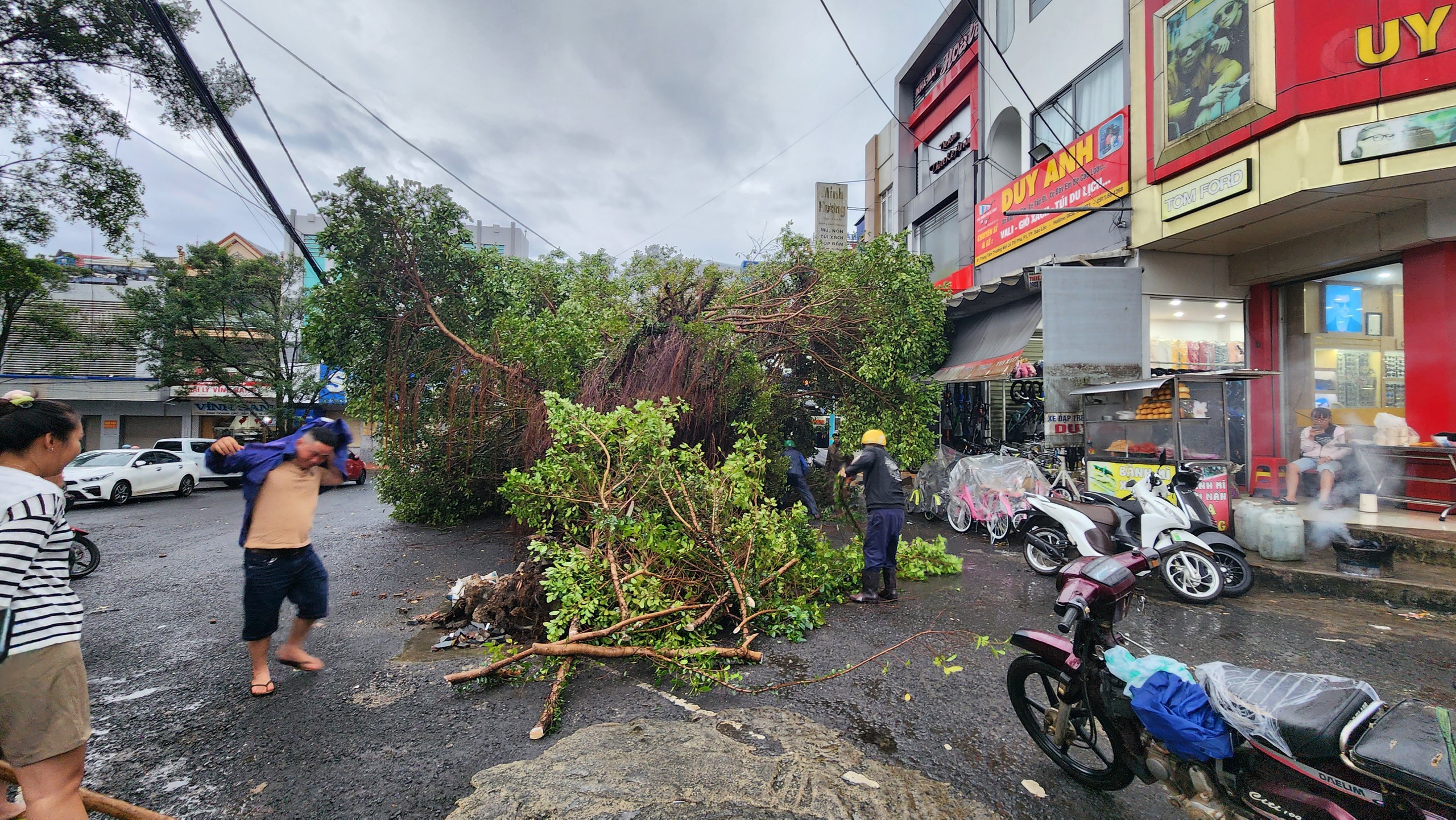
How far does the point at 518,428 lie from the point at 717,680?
632cm

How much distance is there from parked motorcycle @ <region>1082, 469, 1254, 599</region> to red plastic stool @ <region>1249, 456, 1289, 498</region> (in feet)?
12.8

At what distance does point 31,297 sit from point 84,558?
37.0ft

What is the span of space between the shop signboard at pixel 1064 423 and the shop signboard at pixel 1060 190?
3.58m

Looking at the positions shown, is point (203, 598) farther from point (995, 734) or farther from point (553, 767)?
point (995, 734)

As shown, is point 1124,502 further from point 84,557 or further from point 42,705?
point 84,557

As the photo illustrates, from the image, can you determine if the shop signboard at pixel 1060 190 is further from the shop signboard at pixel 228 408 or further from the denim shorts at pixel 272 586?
the shop signboard at pixel 228 408

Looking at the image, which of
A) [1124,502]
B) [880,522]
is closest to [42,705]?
[880,522]

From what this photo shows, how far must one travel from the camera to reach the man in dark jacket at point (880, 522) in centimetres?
555

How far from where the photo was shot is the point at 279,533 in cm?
368

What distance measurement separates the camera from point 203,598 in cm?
577

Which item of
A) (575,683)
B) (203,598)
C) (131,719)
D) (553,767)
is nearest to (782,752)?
(553,767)

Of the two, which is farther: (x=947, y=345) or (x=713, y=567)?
(x=947, y=345)

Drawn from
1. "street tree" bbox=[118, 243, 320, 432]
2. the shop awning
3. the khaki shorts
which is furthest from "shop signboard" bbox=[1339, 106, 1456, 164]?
"street tree" bbox=[118, 243, 320, 432]

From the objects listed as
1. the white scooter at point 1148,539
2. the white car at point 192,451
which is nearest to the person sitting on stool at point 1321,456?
the white scooter at point 1148,539
